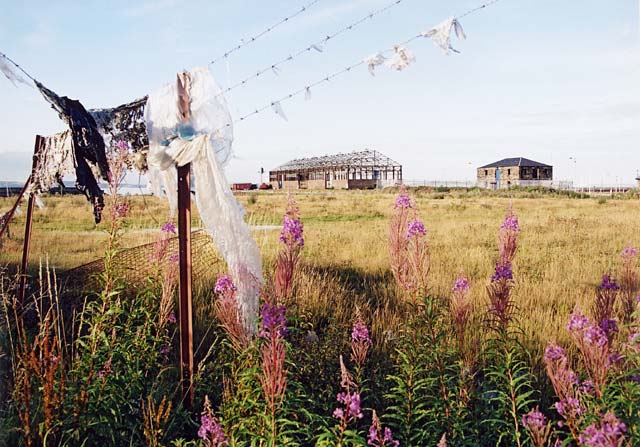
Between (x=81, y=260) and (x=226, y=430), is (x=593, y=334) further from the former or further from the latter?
(x=81, y=260)

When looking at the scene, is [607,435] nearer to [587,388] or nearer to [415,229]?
[587,388]

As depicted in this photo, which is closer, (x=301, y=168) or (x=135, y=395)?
(x=135, y=395)

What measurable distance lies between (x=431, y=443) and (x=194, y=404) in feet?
5.08

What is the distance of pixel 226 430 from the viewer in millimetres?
Result: 2686

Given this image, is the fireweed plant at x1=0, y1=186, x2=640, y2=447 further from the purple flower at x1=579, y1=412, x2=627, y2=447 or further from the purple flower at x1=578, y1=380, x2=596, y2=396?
the purple flower at x1=579, y1=412, x2=627, y2=447

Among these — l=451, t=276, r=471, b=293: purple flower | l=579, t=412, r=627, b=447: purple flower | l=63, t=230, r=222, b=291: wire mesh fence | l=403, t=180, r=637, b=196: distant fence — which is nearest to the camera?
l=579, t=412, r=627, b=447: purple flower

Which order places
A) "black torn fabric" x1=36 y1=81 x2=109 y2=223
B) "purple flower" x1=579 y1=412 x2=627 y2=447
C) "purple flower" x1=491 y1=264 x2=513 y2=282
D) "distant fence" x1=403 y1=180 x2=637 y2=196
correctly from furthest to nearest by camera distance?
"distant fence" x1=403 y1=180 x2=637 y2=196, "black torn fabric" x1=36 y1=81 x2=109 y2=223, "purple flower" x1=491 y1=264 x2=513 y2=282, "purple flower" x1=579 y1=412 x2=627 y2=447

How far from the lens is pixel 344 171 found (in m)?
68.2

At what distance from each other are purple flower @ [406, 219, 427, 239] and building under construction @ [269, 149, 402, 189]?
57.5 metres

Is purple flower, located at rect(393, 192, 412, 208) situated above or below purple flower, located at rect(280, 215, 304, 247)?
above

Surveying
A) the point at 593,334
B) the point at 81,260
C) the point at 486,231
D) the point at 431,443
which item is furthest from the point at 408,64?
the point at 486,231

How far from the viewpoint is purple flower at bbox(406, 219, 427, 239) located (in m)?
3.03

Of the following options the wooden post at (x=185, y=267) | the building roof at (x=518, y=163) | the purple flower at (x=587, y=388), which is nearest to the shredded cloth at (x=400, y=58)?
the wooden post at (x=185, y=267)

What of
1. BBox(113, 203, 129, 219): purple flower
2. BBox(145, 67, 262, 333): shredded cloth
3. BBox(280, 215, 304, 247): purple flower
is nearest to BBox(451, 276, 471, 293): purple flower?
BBox(280, 215, 304, 247): purple flower
